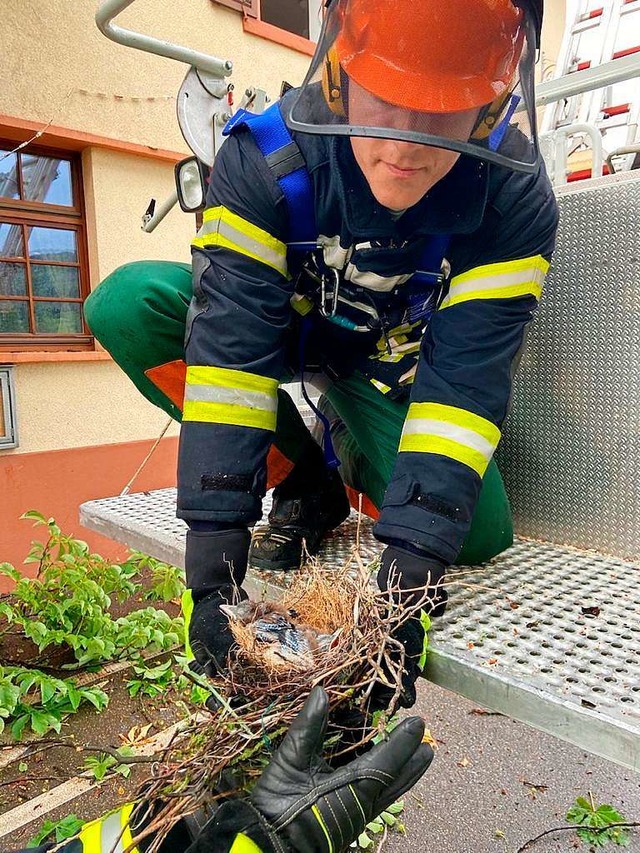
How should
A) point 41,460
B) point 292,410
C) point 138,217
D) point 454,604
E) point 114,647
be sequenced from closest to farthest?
1. point 454,604
2. point 292,410
3. point 114,647
4. point 41,460
5. point 138,217

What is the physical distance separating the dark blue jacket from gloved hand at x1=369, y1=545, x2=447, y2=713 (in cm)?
4

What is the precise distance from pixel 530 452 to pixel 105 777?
187 centimetres

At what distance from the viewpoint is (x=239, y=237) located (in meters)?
1.49

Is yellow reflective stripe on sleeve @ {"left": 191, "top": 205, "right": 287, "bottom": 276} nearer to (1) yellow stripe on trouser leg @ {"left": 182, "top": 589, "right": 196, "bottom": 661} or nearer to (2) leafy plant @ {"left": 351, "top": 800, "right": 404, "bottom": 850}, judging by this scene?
(1) yellow stripe on trouser leg @ {"left": 182, "top": 589, "right": 196, "bottom": 661}

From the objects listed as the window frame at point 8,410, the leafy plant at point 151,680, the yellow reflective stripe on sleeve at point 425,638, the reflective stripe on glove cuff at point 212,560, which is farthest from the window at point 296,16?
the yellow reflective stripe on sleeve at point 425,638

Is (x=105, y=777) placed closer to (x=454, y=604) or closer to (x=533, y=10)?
(x=454, y=604)

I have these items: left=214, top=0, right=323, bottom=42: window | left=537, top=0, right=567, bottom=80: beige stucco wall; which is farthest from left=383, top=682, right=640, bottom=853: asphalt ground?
left=537, top=0, right=567, bottom=80: beige stucco wall

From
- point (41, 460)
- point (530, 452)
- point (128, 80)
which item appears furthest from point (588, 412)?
point (128, 80)

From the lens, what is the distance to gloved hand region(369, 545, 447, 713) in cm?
127

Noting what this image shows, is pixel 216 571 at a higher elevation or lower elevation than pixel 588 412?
lower

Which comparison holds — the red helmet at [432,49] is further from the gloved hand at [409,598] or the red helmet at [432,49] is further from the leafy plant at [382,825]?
the leafy plant at [382,825]

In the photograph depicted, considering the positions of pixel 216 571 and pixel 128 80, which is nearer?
pixel 216 571

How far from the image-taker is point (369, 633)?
4.01ft

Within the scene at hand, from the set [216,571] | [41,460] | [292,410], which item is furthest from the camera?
[41,460]
